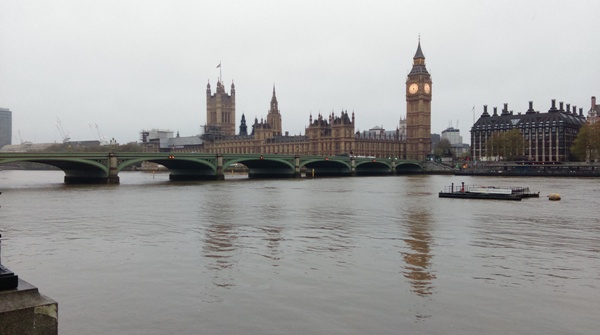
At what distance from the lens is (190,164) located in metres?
79.8

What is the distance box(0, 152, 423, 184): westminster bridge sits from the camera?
61.0 m

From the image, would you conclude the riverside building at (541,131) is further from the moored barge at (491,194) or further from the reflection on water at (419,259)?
the reflection on water at (419,259)

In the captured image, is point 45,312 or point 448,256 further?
point 448,256

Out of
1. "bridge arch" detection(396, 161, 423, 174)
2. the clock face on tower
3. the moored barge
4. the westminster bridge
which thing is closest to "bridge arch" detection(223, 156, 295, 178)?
the westminster bridge

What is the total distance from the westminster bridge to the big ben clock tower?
1969 inches

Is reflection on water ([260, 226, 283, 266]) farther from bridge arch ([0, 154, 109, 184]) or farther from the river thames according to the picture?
bridge arch ([0, 154, 109, 184])

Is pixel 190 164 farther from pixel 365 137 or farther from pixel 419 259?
pixel 365 137

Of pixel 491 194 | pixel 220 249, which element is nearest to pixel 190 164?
pixel 491 194

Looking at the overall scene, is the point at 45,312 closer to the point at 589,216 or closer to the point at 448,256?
the point at 448,256

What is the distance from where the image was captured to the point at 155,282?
43.9 feet

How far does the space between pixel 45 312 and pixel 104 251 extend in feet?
39.6

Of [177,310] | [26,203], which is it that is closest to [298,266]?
[177,310]

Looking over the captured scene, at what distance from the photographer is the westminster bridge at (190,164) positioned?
6103 cm

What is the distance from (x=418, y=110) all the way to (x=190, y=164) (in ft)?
353
